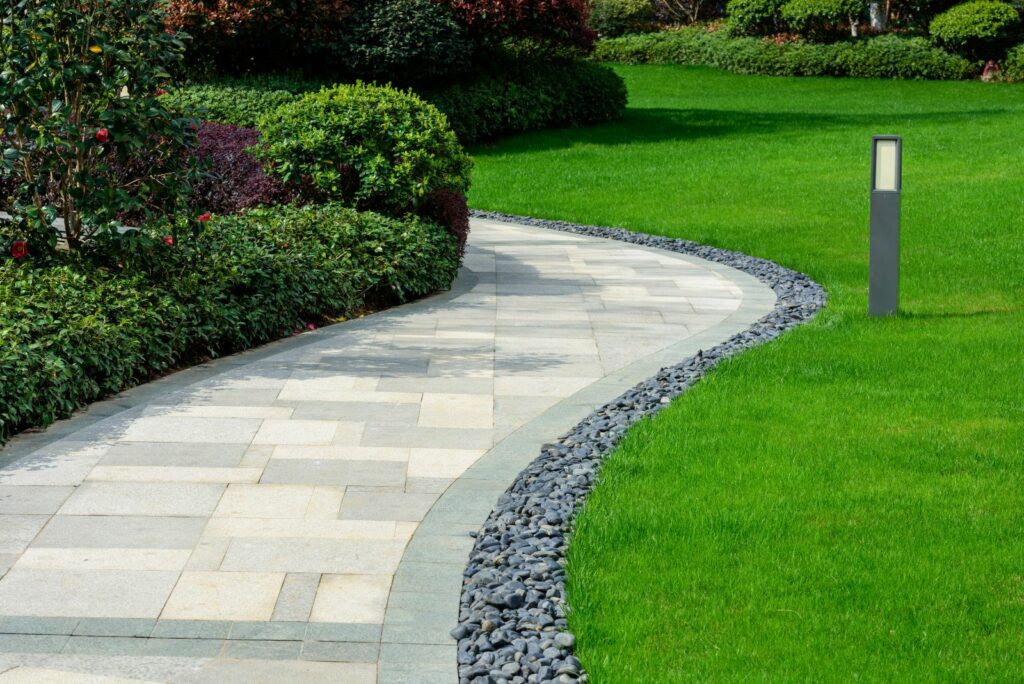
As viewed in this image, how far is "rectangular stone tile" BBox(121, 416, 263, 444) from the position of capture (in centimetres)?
630

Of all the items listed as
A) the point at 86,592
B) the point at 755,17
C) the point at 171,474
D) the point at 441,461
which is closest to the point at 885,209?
A: the point at 441,461

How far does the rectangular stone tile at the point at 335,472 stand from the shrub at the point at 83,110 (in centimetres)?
285

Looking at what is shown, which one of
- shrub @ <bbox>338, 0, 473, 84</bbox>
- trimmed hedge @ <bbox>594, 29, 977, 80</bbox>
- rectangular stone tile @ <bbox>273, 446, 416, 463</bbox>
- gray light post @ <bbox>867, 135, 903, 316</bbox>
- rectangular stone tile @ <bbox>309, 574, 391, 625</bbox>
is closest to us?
rectangular stone tile @ <bbox>309, 574, 391, 625</bbox>

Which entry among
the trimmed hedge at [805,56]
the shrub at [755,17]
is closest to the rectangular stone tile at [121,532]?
the trimmed hedge at [805,56]

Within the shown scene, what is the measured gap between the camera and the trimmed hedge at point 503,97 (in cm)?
1877

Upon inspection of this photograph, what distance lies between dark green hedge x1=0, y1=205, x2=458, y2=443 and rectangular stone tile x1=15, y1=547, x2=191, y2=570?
5.06 ft

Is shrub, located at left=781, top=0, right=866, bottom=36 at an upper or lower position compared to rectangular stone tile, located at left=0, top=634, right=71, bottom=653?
upper

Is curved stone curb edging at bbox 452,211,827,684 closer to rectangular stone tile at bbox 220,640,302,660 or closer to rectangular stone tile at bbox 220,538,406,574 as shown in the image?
rectangular stone tile at bbox 220,538,406,574

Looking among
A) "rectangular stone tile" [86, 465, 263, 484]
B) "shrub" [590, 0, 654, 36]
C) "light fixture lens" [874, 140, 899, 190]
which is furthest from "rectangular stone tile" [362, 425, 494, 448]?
"shrub" [590, 0, 654, 36]

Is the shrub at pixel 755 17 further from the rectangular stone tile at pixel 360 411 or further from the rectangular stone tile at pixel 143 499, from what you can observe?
the rectangular stone tile at pixel 143 499

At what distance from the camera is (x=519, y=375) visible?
25.3 feet

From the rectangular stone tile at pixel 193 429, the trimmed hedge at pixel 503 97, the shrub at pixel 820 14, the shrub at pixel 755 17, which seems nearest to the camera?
the rectangular stone tile at pixel 193 429

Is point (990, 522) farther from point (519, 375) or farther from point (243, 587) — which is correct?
point (519, 375)

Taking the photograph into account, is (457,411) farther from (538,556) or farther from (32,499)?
(32,499)
